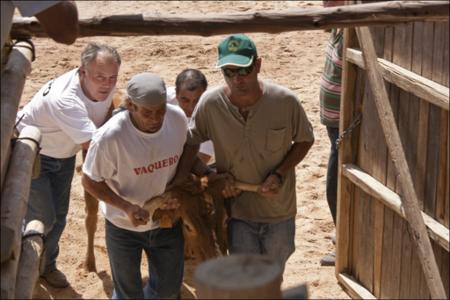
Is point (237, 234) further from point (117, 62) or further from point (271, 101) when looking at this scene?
point (117, 62)

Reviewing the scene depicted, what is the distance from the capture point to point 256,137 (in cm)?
671

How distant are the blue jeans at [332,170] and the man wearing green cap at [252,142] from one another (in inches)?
62.0

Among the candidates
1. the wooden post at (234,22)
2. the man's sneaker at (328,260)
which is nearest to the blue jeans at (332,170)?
the man's sneaker at (328,260)

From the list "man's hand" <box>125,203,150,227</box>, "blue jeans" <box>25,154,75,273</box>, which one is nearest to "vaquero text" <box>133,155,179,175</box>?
"man's hand" <box>125,203,150,227</box>

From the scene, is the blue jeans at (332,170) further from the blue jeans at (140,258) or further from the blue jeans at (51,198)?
the blue jeans at (51,198)

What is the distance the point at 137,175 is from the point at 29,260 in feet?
4.15

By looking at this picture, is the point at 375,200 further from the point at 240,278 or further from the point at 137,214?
the point at 240,278

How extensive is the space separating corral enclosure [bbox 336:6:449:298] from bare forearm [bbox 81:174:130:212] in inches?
67.3

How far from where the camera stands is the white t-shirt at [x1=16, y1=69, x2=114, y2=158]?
24.4 feet

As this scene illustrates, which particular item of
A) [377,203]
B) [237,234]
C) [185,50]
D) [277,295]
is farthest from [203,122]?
[185,50]

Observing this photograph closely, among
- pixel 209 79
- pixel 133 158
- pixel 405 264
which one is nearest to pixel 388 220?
pixel 405 264

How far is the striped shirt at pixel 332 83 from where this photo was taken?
324 inches

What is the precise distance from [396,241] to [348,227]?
2.87ft

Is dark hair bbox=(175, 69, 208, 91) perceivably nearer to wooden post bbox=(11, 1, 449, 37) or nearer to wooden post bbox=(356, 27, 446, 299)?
wooden post bbox=(356, 27, 446, 299)
